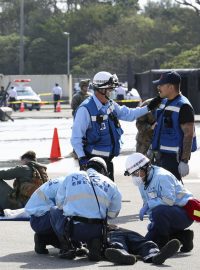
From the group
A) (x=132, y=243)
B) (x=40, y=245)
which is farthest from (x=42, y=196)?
(x=132, y=243)

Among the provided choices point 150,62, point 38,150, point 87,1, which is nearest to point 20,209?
point 38,150

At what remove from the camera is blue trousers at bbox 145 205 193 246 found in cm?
1080

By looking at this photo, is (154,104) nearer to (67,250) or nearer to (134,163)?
(134,163)

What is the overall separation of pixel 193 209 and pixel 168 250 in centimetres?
106

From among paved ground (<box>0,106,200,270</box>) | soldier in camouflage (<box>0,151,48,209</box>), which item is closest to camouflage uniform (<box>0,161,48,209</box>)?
soldier in camouflage (<box>0,151,48,209</box>)

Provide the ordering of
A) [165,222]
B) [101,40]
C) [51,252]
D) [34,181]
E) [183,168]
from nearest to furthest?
→ 1. [165,222]
2. [51,252]
3. [183,168]
4. [34,181]
5. [101,40]

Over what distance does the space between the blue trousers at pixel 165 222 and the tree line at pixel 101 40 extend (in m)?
86.9

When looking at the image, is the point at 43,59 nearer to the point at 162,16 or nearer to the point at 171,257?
the point at 162,16

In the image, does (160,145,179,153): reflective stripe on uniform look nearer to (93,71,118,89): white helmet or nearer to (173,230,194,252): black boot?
(93,71,118,89): white helmet

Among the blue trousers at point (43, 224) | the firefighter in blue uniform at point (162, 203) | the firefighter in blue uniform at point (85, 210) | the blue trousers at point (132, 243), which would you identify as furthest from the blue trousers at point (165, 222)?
the blue trousers at point (43, 224)

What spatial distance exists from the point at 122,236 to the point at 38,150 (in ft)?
50.6

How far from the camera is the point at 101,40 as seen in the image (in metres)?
109

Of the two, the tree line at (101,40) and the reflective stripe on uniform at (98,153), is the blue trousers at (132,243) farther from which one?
the tree line at (101,40)

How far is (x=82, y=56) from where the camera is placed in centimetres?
10638
